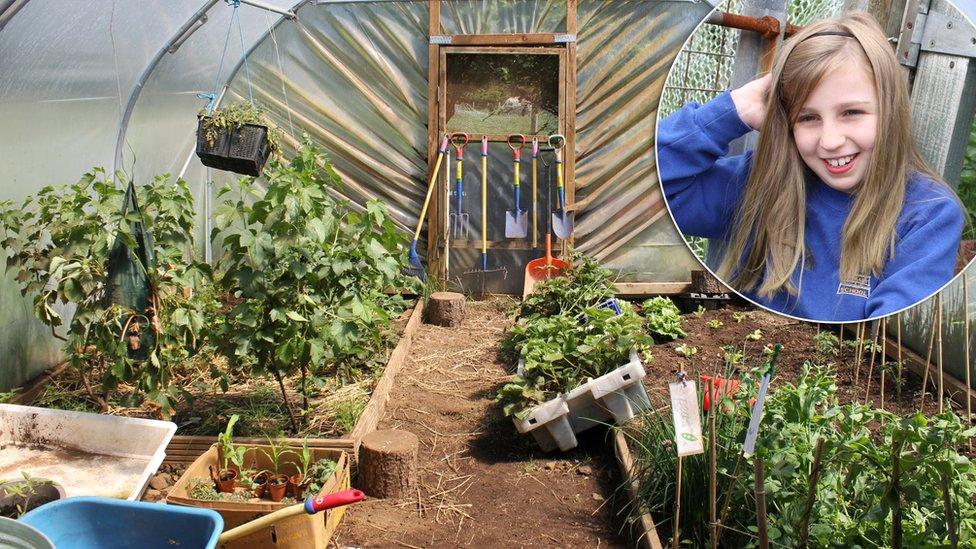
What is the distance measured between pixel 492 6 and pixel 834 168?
613cm

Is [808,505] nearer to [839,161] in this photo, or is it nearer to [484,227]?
[839,161]

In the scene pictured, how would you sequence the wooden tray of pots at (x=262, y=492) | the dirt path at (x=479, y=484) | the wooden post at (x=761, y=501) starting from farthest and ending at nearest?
the dirt path at (x=479, y=484) → the wooden tray of pots at (x=262, y=492) → the wooden post at (x=761, y=501)

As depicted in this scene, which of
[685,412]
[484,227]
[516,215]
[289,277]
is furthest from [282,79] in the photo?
[685,412]

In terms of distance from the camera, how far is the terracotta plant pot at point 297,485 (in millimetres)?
3492

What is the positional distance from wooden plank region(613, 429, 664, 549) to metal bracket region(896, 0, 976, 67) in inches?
88.8

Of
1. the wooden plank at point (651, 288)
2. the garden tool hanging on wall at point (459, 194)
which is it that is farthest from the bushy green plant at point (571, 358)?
the garden tool hanging on wall at point (459, 194)

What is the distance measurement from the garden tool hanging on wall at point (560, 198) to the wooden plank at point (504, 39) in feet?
2.32

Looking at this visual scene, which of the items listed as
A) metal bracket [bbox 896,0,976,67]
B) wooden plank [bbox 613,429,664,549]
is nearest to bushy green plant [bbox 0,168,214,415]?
wooden plank [bbox 613,429,664,549]

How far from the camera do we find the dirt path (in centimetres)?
347

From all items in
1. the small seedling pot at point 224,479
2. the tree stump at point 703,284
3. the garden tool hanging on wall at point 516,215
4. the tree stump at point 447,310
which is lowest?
the small seedling pot at point 224,479

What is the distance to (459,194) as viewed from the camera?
22.6ft

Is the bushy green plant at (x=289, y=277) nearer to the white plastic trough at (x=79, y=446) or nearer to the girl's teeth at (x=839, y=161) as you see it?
the white plastic trough at (x=79, y=446)

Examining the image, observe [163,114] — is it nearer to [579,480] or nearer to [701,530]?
[579,480]

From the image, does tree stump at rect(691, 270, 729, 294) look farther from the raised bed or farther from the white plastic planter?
the raised bed
